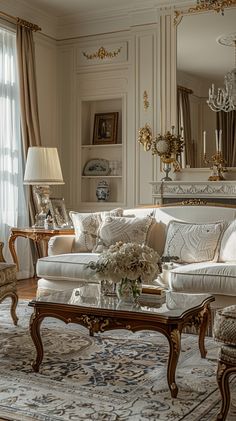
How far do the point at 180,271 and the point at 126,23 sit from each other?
3556 mm

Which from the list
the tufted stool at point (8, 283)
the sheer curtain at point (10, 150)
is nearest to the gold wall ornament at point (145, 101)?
the sheer curtain at point (10, 150)

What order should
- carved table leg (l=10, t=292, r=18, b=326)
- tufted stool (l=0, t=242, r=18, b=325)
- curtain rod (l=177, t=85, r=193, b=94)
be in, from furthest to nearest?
curtain rod (l=177, t=85, r=193, b=94) → carved table leg (l=10, t=292, r=18, b=326) → tufted stool (l=0, t=242, r=18, b=325)

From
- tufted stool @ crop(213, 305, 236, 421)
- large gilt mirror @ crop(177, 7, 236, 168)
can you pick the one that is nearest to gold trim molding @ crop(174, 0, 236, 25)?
large gilt mirror @ crop(177, 7, 236, 168)

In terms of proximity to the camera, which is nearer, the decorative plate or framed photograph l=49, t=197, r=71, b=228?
framed photograph l=49, t=197, r=71, b=228

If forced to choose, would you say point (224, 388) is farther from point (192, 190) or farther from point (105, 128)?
point (105, 128)

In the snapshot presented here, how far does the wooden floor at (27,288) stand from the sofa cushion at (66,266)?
76 centimetres

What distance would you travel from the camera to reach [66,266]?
4352mm

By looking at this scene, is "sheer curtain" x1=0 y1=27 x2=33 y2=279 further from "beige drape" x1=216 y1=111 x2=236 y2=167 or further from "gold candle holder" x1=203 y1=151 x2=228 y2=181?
"beige drape" x1=216 y1=111 x2=236 y2=167

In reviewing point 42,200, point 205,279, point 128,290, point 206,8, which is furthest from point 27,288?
point 206,8

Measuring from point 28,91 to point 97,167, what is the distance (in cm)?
124

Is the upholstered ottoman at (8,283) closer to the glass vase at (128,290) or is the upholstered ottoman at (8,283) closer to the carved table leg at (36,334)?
the carved table leg at (36,334)

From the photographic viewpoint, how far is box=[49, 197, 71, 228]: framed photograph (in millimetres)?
5746

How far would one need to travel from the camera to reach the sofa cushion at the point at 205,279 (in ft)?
12.2

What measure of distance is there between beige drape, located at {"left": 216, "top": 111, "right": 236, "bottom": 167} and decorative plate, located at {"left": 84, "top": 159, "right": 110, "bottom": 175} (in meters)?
1.55
